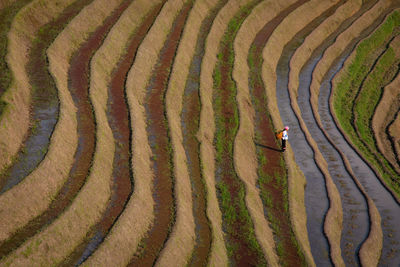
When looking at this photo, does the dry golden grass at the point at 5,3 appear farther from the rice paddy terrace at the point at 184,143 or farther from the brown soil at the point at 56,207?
the brown soil at the point at 56,207

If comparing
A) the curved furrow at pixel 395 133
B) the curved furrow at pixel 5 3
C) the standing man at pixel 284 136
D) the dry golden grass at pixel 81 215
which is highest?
the curved furrow at pixel 5 3

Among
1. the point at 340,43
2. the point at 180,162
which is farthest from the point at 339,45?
the point at 180,162

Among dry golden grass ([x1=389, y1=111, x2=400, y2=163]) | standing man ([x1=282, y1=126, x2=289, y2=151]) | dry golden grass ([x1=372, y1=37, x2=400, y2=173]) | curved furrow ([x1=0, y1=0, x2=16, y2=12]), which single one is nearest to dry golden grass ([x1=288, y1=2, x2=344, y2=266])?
standing man ([x1=282, y1=126, x2=289, y2=151])

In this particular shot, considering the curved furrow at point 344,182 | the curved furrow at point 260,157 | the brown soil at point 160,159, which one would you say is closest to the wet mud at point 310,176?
the curved furrow at point 260,157

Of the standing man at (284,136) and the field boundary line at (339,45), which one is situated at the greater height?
the field boundary line at (339,45)

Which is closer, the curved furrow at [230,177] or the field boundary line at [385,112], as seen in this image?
the curved furrow at [230,177]

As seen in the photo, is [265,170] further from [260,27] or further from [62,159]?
[260,27]

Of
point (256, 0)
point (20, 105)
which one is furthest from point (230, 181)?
point (256, 0)

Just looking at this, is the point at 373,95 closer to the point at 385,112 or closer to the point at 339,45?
the point at 385,112

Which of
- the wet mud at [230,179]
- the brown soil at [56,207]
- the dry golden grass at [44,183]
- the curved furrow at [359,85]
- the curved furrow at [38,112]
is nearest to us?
the brown soil at [56,207]
